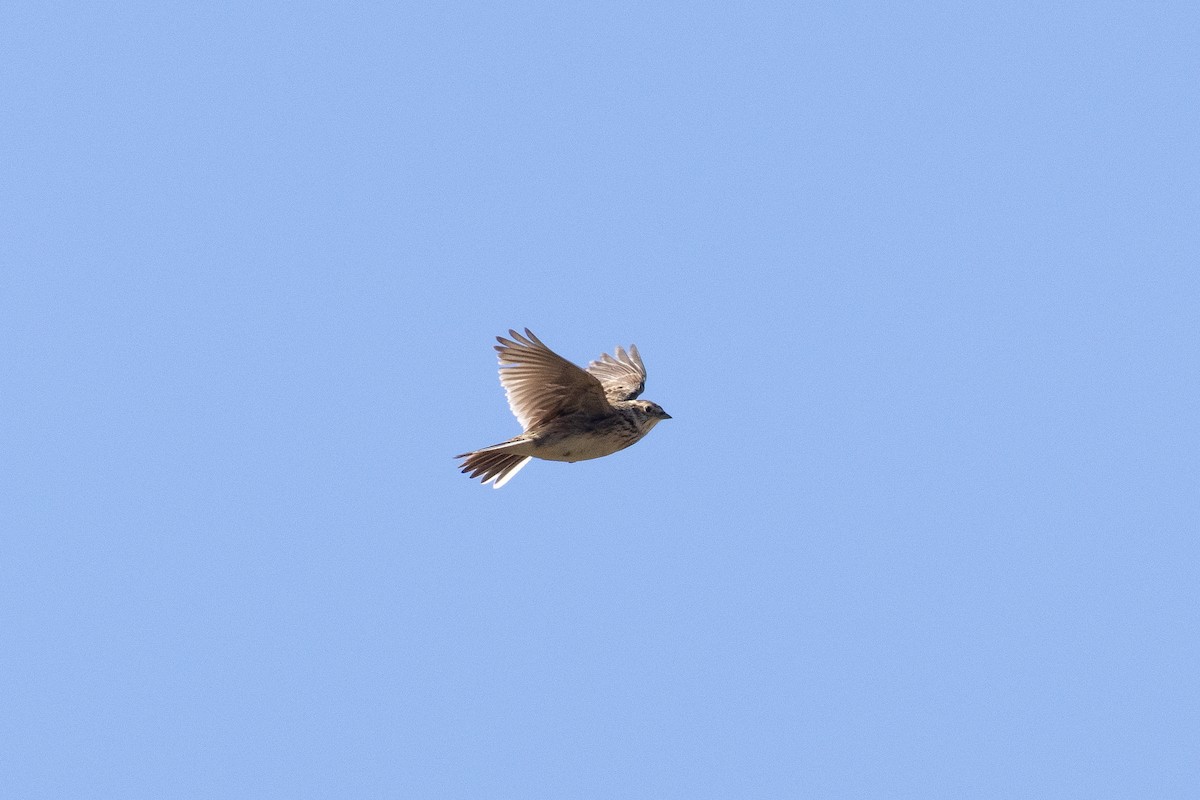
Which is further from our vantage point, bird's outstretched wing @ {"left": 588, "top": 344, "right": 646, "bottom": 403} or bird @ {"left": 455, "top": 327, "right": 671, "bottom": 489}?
bird's outstretched wing @ {"left": 588, "top": 344, "right": 646, "bottom": 403}

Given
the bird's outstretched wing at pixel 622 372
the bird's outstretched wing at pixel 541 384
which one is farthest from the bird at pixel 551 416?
the bird's outstretched wing at pixel 622 372

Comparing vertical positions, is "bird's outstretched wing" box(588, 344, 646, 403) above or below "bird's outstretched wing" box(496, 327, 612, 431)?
above

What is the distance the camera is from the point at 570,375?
14.1 metres

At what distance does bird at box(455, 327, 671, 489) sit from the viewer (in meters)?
14.2

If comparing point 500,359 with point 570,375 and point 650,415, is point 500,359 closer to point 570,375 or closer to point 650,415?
point 570,375

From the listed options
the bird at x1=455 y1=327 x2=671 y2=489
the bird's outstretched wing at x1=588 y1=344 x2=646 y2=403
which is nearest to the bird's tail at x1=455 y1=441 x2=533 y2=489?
the bird at x1=455 y1=327 x2=671 y2=489

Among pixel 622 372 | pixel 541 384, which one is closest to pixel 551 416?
pixel 541 384

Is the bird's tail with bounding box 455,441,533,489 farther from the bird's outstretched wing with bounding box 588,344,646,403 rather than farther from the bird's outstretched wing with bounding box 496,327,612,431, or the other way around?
the bird's outstretched wing with bounding box 588,344,646,403

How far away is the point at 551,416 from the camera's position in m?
14.6

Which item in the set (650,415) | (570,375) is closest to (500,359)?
(570,375)

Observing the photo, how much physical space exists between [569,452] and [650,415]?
100 centimetres

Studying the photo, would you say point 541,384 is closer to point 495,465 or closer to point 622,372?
point 495,465

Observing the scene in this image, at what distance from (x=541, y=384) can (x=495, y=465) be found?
926 millimetres

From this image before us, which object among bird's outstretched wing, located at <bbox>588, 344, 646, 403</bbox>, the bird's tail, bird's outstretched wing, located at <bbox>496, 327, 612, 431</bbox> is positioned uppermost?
bird's outstretched wing, located at <bbox>588, 344, 646, 403</bbox>
